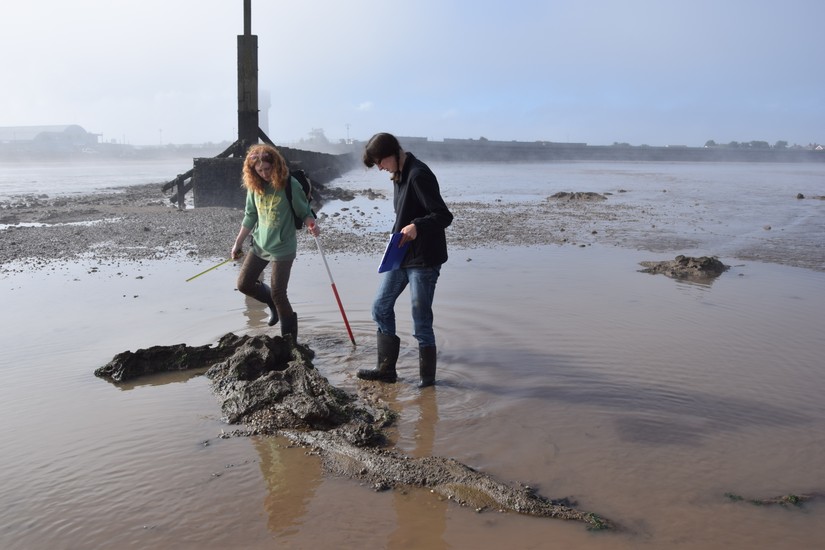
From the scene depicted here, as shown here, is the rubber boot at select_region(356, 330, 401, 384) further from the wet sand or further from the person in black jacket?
the wet sand

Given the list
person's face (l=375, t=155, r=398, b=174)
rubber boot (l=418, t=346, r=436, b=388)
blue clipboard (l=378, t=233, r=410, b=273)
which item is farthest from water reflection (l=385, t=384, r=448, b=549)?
person's face (l=375, t=155, r=398, b=174)

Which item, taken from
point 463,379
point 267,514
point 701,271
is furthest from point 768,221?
point 267,514

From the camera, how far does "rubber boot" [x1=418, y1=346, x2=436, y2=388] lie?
4.96 meters

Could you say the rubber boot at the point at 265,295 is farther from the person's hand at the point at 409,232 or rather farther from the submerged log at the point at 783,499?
the submerged log at the point at 783,499

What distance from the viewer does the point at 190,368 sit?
5336 millimetres

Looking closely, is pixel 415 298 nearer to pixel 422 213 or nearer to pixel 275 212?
pixel 422 213

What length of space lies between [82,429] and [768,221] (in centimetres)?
1505

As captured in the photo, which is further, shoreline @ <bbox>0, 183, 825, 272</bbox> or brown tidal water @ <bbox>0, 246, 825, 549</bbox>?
shoreline @ <bbox>0, 183, 825, 272</bbox>

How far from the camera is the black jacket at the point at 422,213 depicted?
4.64 meters

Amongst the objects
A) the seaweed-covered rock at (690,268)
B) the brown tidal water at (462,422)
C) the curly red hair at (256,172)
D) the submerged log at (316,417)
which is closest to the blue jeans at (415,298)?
the brown tidal water at (462,422)

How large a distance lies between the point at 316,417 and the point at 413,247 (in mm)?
1320

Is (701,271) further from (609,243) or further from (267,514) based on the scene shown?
(267,514)

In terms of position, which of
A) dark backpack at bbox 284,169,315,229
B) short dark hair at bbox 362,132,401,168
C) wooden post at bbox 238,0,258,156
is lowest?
dark backpack at bbox 284,169,315,229

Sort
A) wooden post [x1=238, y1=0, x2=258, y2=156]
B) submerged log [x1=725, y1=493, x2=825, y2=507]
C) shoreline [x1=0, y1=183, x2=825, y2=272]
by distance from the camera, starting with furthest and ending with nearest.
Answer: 1. wooden post [x1=238, y1=0, x2=258, y2=156]
2. shoreline [x1=0, y1=183, x2=825, y2=272]
3. submerged log [x1=725, y1=493, x2=825, y2=507]
